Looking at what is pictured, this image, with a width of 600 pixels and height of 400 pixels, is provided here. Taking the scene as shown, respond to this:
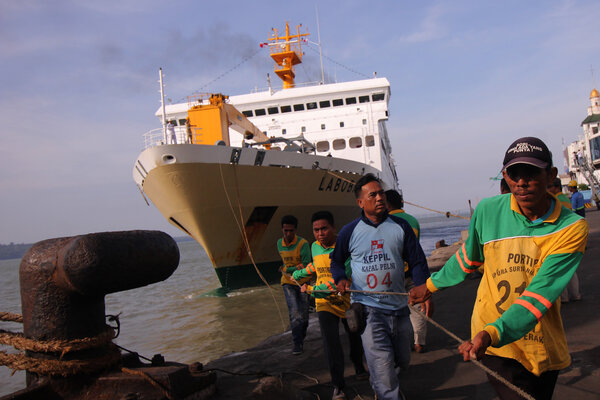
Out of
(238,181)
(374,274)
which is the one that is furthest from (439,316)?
(238,181)

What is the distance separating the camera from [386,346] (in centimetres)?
310

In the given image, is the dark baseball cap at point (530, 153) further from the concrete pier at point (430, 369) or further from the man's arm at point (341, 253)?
the concrete pier at point (430, 369)

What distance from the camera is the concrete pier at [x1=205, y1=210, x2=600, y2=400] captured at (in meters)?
3.33

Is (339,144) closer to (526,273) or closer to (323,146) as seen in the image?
(323,146)

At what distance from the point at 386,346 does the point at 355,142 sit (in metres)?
16.1

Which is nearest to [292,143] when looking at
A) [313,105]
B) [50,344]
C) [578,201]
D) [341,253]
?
[313,105]

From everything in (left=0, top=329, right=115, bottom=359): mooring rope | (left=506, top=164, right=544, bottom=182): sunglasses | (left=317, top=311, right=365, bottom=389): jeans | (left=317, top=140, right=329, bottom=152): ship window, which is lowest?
(left=317, top=311, right=365, bottom=389): jeans

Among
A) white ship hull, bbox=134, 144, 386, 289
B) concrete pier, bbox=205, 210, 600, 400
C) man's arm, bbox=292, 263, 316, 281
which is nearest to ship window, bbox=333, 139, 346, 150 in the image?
white ship hull, bbox=134, 144, 386, 289

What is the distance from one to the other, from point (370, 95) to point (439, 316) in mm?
13728

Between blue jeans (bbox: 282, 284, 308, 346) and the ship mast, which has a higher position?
the ship mast

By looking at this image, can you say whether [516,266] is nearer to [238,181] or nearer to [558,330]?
[558,330]

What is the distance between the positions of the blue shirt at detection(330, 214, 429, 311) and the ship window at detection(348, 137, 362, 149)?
15558mm

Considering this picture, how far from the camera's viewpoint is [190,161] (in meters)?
11.2

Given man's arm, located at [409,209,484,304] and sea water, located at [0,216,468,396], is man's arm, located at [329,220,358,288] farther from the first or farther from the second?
sea water, located at [0,216,468,396]
